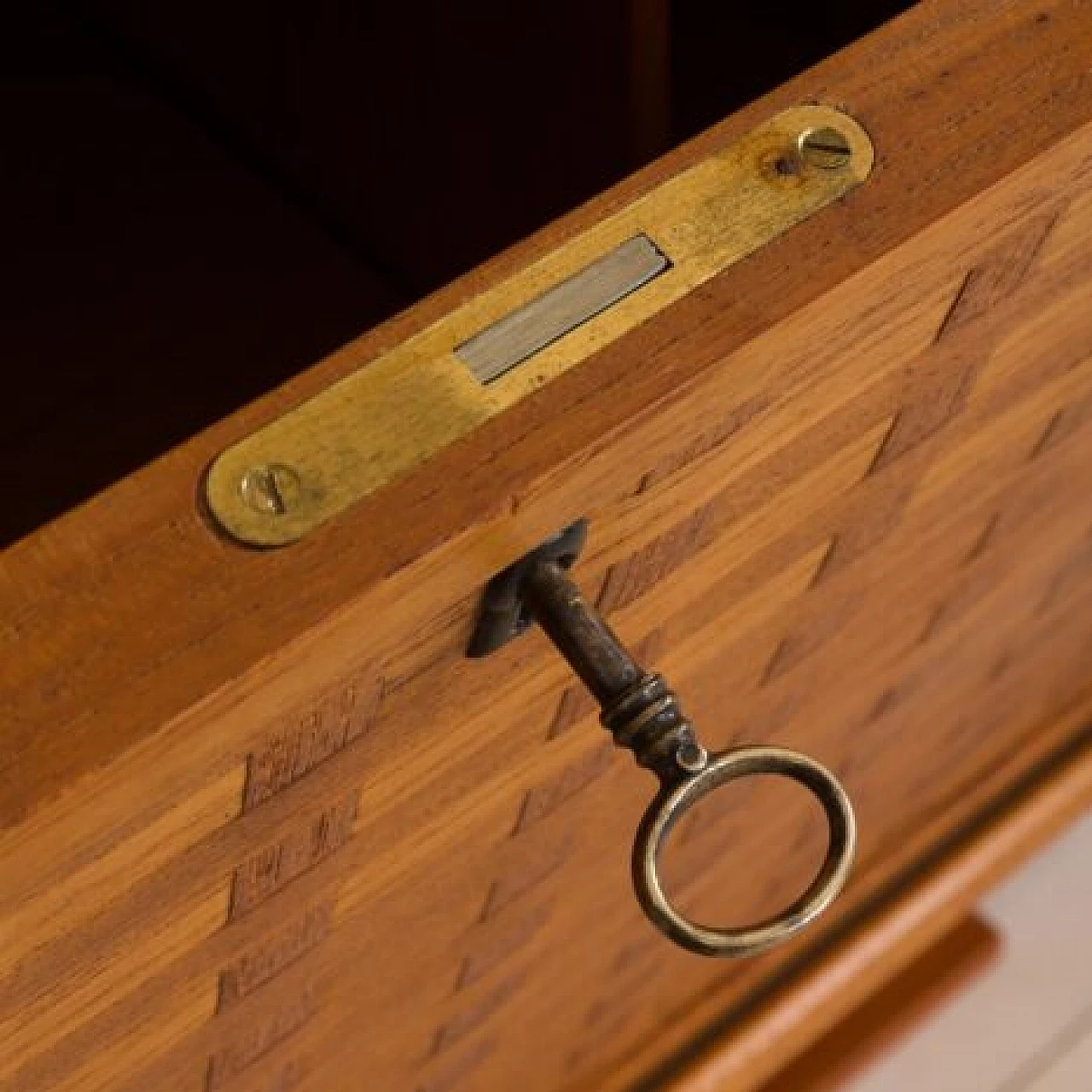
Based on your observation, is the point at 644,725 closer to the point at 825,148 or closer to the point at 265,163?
the point at 825,148

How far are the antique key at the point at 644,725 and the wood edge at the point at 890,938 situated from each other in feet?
2.14

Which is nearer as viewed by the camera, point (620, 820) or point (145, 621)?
point (145, 621)

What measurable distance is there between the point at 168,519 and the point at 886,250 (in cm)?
16

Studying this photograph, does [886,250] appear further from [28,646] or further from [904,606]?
[904,606]

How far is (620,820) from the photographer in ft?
2.24

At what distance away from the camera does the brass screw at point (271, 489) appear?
1.18 ft

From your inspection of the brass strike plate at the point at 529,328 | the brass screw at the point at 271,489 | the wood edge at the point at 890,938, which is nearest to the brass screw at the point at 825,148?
the brass strike plate at the point at 529,328

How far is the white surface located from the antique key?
766 mm

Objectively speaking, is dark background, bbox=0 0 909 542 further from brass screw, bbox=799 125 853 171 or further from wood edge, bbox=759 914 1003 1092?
wood edge, bbox=759 914 1003 1092

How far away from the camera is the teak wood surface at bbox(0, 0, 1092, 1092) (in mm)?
351

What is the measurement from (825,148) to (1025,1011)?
2.94 ft

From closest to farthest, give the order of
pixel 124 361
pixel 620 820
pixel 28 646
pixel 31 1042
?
pixel 28 646 < pixel 31 1042 < pixel 620 820 < pixel 124 361

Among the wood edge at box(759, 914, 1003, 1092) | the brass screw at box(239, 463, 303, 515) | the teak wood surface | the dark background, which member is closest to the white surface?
the wood edge at box(759, 914, 1003, 1092)

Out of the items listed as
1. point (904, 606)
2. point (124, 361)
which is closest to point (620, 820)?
point (904, 606)
